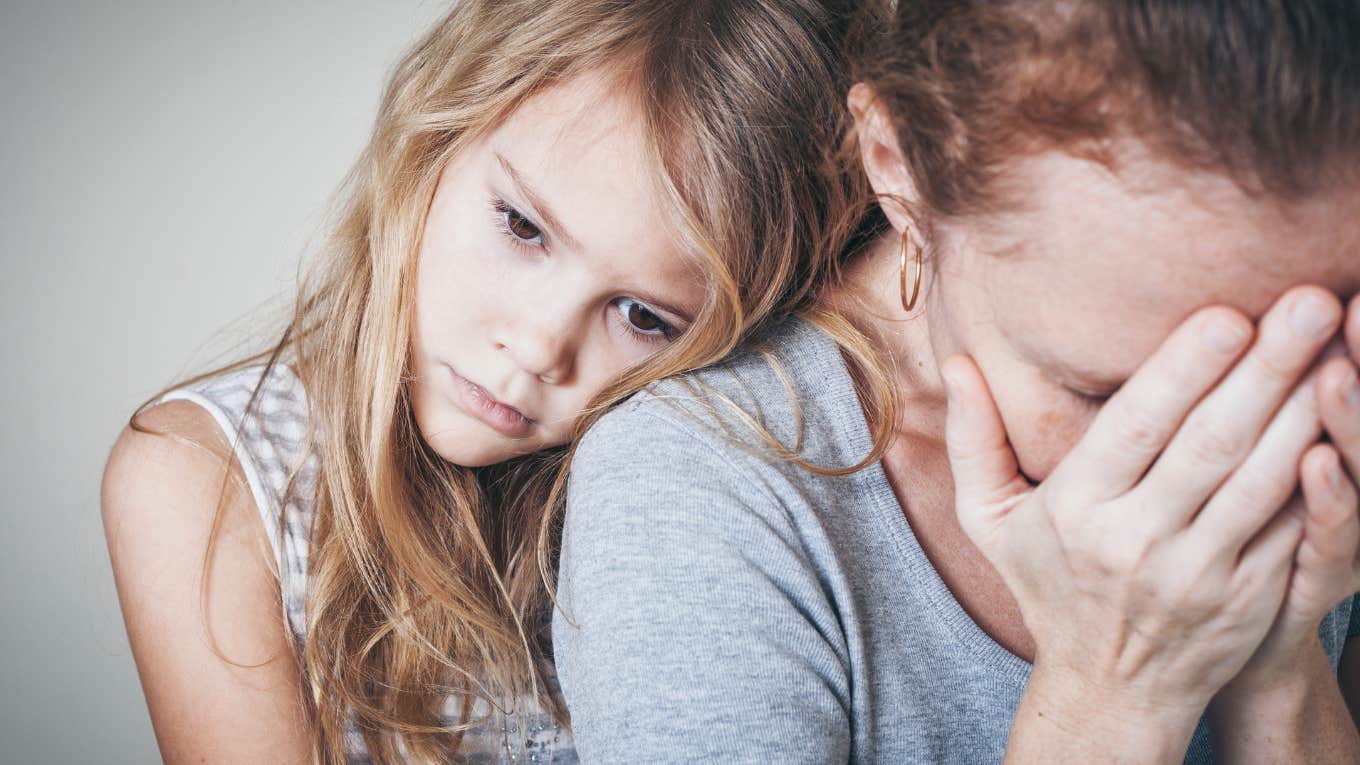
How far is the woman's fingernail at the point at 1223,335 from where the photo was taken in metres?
0.69

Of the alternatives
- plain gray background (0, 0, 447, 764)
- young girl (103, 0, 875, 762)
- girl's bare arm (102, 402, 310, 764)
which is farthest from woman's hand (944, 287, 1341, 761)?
plain gray background (0, 0, 447, 764)

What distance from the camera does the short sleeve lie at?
2.75ft

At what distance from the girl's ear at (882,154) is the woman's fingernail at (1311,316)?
0.31 meters

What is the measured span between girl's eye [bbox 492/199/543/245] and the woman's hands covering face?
1.71 ft

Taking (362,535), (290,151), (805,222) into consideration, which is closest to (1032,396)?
(805,222)

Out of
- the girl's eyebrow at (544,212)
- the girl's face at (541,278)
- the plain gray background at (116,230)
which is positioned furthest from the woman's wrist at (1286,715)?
the plain gray background at (116,230)

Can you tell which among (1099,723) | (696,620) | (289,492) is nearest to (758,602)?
(696,620)

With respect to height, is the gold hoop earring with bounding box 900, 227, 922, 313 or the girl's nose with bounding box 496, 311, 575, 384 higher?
the girl's nose with bounding box 496, 311, 575, 384

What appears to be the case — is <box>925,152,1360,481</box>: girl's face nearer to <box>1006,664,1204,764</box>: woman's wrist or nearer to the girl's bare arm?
<box>1006,664,1204,764</box>: woman's wrist

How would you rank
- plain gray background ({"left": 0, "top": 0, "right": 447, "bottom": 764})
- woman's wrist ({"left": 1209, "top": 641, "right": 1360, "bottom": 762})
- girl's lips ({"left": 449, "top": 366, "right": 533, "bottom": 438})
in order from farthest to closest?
plain gray background ({"left": 0, "top": 0, "right": 447, "bottom": 764})
girl's lips ({"left": 449, "top": 366, "right": 533, "bottom": 438})
woman's wrist ({"left": 1209, "top": 641, "right": 1360, "bottom": 762})

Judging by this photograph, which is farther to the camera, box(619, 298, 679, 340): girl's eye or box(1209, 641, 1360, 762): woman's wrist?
box(619, 298, 679, 340): girl's eye

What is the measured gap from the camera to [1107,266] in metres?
0.70

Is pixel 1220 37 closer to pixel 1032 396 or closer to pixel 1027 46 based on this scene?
pixel 1027 46

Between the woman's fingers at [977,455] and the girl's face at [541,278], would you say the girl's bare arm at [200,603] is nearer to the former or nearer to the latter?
the girl's face at [541,278]
